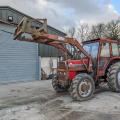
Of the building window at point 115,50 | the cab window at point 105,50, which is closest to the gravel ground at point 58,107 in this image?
the cab window at point 105,50

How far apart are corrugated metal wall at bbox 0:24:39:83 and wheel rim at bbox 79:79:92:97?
7.61 metres

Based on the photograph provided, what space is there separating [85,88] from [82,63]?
42.9 inches

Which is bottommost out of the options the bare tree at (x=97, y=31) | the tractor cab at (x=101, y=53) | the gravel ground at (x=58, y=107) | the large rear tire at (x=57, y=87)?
the gravel ground at (x=58, y=107)

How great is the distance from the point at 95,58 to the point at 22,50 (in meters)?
7.69

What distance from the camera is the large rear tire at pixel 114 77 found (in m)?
10.9

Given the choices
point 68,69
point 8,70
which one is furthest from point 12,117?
point 8,70

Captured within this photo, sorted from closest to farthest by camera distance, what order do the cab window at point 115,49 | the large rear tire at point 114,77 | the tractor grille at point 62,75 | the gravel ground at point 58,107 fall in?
the gravel ground at point 58,107 < the tractor grille at point 62,75 < the large rear tire at point 114,77 < the cab window at point 115,49

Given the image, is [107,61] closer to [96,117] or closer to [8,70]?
[96,117]

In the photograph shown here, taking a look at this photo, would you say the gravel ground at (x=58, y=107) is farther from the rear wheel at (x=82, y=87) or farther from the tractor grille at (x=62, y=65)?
the tractor grille at (x=62, y=65)

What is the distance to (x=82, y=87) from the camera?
9852 mm

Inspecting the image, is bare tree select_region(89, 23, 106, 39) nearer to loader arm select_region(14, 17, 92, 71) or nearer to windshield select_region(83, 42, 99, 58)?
windshield select_region(83, 42, 99, 58)

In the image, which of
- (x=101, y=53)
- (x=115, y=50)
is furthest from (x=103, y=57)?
(x=115, y=50)

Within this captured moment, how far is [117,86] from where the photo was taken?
11.0 metres

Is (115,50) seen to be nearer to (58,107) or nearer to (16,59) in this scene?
(58,107)
